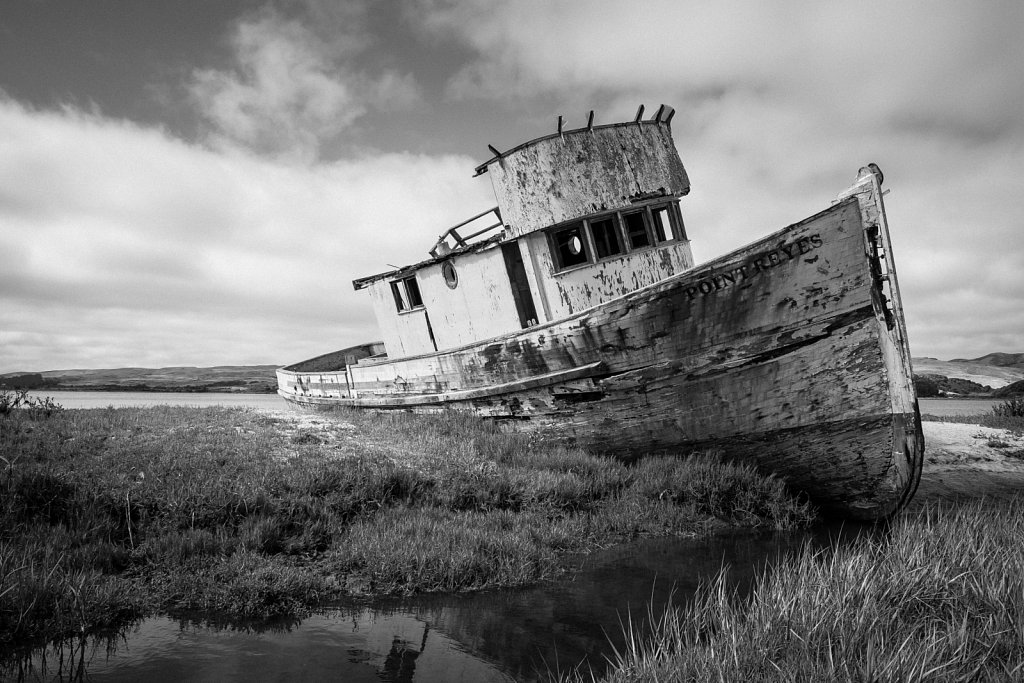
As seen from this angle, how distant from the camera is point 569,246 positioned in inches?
385

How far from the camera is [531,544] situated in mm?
5312

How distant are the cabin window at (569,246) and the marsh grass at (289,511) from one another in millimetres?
3071

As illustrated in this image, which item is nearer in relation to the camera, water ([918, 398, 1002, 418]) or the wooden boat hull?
Result: the wooden boat hull

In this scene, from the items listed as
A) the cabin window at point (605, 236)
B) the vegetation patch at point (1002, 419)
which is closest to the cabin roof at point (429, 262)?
the cabin window at point (605, 236)

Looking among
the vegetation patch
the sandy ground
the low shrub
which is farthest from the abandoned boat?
the low shrub

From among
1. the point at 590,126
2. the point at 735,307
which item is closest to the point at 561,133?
the point at 590,126

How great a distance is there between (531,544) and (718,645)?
2647 mm

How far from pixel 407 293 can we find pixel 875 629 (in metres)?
10.8

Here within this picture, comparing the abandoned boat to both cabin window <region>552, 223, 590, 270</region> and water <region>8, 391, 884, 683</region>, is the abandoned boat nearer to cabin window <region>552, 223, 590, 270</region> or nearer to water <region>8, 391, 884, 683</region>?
cabin window <region>552, 223, 590, 270</region>

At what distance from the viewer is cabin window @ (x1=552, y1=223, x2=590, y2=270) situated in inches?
375

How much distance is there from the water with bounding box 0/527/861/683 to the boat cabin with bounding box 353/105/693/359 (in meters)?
5.05

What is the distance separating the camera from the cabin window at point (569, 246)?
9531mm

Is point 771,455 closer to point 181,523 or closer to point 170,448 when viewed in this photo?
point 181,523

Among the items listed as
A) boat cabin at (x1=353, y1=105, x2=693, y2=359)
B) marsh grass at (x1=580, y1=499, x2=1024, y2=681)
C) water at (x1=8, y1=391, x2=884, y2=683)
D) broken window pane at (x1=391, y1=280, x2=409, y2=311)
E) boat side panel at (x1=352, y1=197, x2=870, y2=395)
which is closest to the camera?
marsh grass at (x1=580, y1=499, x2=1024, y2=681)
